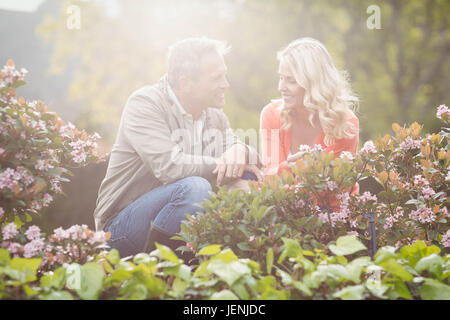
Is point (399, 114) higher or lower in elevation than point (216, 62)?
higher

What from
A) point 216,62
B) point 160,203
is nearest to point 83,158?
point 160,203

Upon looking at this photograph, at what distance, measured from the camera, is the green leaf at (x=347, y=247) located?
5.93ft

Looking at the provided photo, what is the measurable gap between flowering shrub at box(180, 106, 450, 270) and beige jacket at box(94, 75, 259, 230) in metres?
0.59

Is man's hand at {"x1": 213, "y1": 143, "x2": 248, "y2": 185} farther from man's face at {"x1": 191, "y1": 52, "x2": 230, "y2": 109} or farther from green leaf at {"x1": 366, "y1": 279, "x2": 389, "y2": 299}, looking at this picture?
green leaf at {"x1": 366, "y1": 279, "x2": 389, "y2": 299}

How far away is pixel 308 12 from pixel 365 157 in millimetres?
12544

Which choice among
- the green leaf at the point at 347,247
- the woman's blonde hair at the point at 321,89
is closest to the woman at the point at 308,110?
the woman's blonde hair at the point at 321,89

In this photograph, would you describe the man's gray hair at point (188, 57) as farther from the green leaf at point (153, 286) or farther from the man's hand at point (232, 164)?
the green leaf at point (153, 286)

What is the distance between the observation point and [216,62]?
10.7ft

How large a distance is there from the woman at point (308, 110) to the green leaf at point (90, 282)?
1.93 meters

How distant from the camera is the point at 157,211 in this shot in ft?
9.86

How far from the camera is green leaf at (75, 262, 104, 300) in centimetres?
160

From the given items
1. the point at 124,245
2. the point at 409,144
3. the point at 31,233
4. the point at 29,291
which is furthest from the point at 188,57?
the point at 29,291

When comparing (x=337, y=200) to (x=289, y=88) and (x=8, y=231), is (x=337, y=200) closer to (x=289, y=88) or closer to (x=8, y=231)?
(x=289, y=88)
